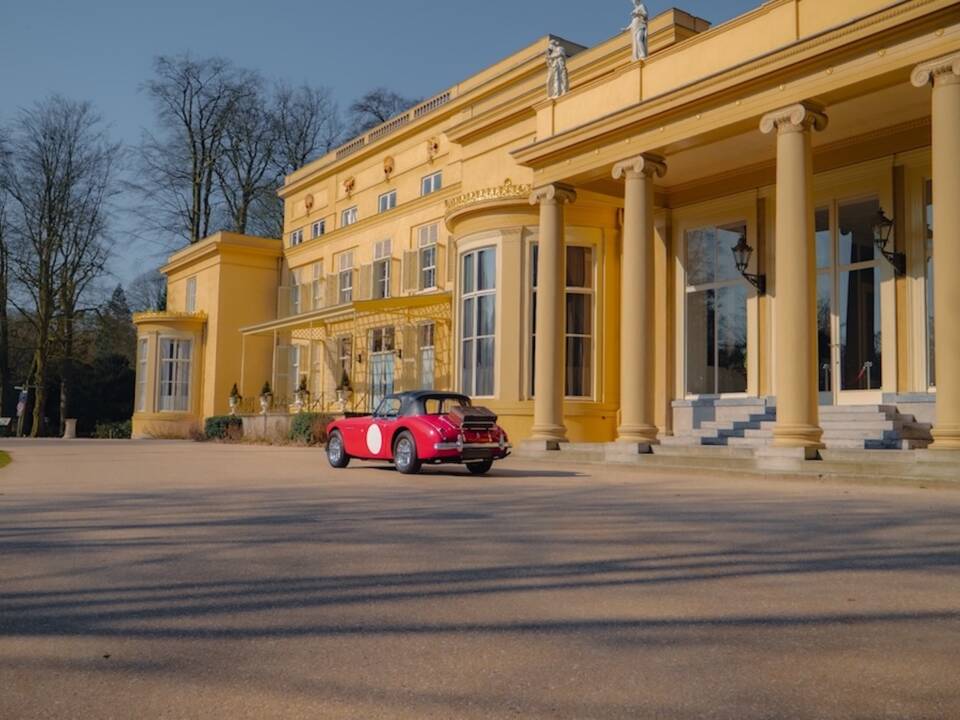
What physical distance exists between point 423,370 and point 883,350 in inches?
574

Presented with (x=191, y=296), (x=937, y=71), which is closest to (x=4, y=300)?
(x=191, y=296)

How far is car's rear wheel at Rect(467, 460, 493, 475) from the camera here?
14586mm

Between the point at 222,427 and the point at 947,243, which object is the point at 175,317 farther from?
the point at 947,243

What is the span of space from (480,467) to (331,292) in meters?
19.8

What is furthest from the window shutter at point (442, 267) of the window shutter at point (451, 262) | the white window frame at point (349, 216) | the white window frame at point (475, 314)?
the white window frame at point (349, 216)

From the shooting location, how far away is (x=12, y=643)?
159 inches

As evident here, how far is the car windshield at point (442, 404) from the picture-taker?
14.4 meters

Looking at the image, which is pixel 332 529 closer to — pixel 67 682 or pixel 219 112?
pixel 67 682

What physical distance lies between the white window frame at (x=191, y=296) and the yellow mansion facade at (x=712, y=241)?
1375cm

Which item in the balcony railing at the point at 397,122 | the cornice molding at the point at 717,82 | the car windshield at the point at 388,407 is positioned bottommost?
the car windshield at the point at 388,407

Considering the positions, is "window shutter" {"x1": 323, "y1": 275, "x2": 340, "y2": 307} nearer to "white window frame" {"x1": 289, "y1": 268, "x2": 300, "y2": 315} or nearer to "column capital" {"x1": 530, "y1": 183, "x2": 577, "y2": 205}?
"white window frame" {"x1": 289, "y1": 268, "x2": 300, "y2": 315}

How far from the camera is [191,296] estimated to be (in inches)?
1554

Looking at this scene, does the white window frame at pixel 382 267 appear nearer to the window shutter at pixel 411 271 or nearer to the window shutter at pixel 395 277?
the window shutter at pixel 395 277

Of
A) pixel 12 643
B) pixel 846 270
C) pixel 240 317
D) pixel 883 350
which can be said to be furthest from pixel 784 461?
pixel 240 317
